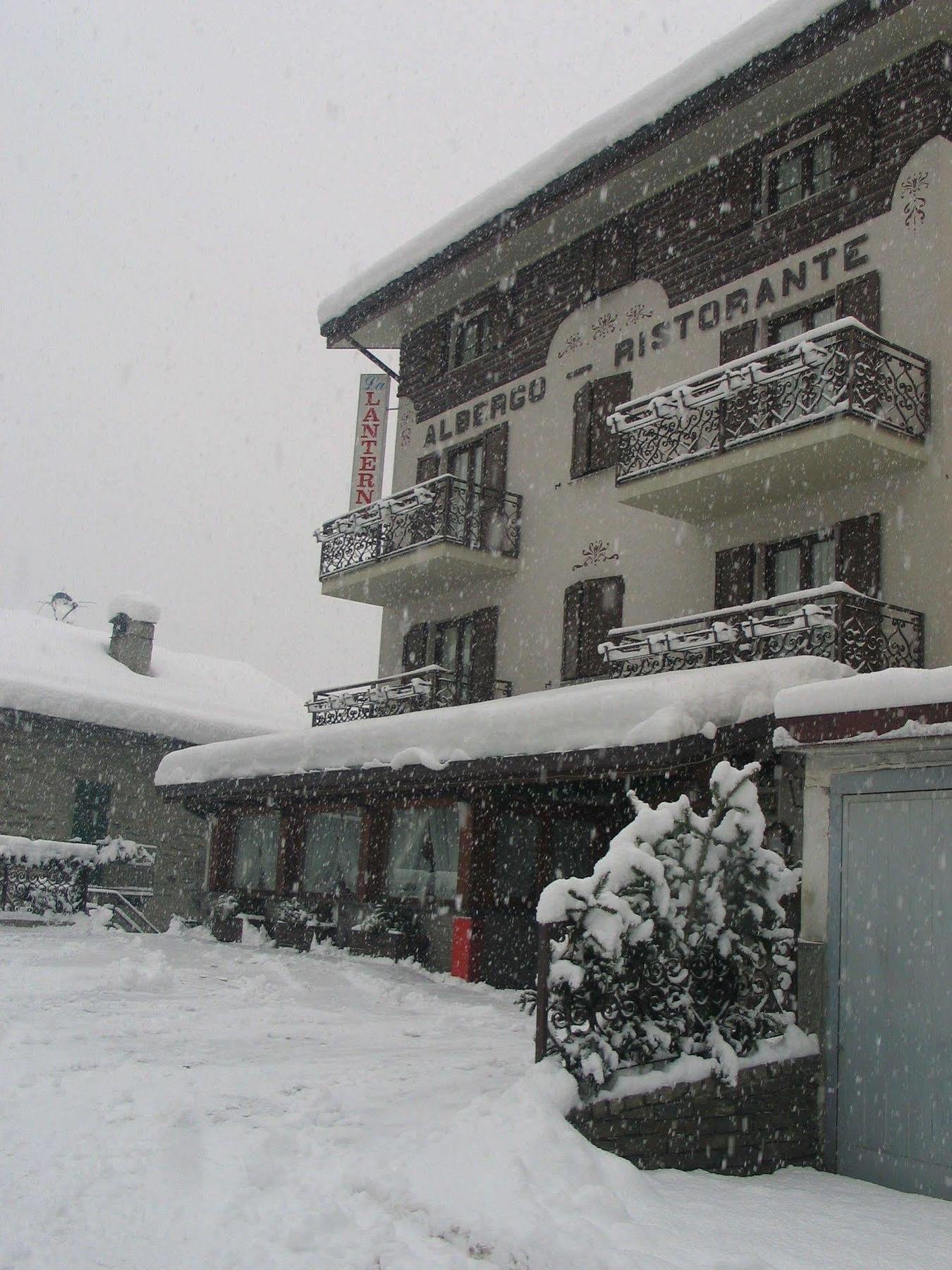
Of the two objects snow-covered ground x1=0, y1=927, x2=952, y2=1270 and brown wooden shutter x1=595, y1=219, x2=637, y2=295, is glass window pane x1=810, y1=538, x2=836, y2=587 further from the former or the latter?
snow-covered ground x1=0, y1=927, x2=952, y2=1270

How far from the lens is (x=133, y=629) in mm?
28797

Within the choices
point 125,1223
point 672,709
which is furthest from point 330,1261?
point 672,709

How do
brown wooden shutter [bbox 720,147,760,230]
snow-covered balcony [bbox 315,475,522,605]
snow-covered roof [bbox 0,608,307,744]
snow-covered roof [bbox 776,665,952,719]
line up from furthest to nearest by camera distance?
1. snow-covered roof [bbox 0,608,307,744]
2. snow-covered balcony [bbox 315,475,522,605]
3. brown wooden shutter [bbox 720,147,760,230]
4. snow-covered roof [bbox 776,665,952,719]

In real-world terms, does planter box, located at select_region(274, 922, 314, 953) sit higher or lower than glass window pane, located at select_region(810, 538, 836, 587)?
lower

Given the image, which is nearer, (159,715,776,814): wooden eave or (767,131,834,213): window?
(159,715,776,814): wooden eave

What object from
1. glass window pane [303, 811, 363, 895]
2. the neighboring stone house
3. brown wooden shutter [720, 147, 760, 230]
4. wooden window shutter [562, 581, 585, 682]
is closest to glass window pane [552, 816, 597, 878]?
wooden window shutter [562, 581, 585, 682]

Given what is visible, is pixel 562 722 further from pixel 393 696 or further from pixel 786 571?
pixel 393 696

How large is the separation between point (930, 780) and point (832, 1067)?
1817mm

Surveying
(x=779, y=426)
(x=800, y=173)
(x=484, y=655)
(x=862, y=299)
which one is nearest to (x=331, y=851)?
(x=484, y=655)

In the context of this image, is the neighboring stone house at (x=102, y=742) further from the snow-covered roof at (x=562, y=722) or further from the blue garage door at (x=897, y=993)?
the blue garage door at (x=897, y=993)

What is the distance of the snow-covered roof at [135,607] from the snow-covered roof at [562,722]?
13170 mm

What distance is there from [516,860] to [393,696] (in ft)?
17.2

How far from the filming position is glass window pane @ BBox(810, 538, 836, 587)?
44.3ft

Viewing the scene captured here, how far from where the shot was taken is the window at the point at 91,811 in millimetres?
24250
